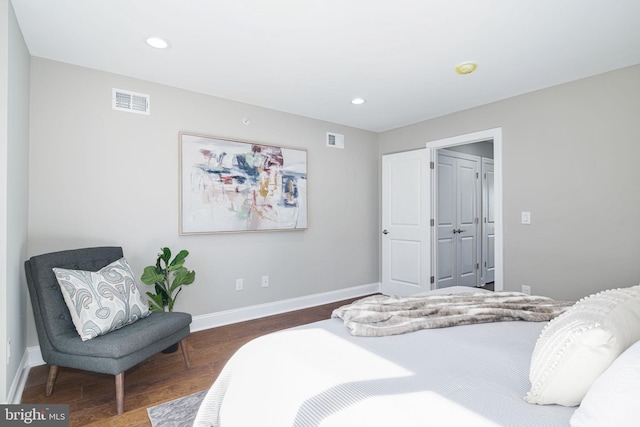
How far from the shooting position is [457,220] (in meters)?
5.00

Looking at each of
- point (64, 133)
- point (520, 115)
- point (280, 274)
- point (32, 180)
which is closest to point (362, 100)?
point (520, 115)

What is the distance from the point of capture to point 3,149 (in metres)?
1.83

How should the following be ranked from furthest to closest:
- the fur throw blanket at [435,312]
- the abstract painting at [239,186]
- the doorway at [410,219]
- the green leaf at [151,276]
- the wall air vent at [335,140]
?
the wall air vent at [335,140], the doorway at [410,219], the abstract painting at [239,186], the green leaf at [151,276], the fur throw blanket at [435,312]

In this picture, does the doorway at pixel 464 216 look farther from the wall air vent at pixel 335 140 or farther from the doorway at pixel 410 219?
the wall air vent at pixel 335 140

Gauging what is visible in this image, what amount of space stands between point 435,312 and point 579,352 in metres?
0.81

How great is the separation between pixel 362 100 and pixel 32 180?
311 centimetres

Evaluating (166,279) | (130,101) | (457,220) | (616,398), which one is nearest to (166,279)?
(166,279)

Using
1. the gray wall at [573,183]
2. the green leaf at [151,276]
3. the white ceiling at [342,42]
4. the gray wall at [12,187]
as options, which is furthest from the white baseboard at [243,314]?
the white ceiling at [342,42]

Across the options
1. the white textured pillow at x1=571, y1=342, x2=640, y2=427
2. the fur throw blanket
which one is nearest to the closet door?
the fur throw blanket

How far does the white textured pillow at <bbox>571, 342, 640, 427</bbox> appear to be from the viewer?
69 centimetres

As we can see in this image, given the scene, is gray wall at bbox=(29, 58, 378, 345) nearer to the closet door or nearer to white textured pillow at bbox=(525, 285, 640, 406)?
the closet door

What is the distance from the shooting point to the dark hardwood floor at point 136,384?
6.44 feet

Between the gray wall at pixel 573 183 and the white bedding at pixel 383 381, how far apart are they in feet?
6.47

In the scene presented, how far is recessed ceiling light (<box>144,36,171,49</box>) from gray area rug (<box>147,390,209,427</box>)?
99.0 inches
